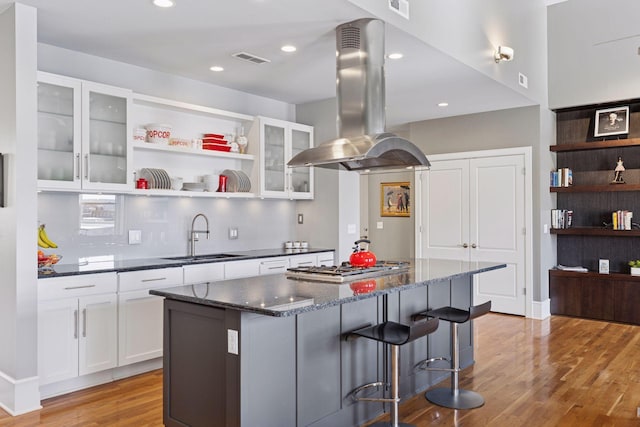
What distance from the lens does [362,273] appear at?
132 inches

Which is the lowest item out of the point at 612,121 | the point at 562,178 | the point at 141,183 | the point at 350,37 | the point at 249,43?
the point at 141,183

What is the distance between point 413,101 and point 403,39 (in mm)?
2081

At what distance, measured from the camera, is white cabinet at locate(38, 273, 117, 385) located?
3.44 m

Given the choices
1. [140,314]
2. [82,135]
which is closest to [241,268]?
[140,314]

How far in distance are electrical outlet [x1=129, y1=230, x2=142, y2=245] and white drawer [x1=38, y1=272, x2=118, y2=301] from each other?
2.74 ft

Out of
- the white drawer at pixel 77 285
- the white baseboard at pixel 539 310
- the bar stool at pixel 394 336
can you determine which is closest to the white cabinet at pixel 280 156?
the white drawer at pixel 77 285

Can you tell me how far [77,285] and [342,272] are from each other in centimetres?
189

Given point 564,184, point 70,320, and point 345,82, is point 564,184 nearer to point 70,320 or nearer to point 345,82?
point 345,82

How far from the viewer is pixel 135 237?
460 cm

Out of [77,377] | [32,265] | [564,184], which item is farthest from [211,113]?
[564,184]

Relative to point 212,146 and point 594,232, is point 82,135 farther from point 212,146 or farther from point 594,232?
point 594,232

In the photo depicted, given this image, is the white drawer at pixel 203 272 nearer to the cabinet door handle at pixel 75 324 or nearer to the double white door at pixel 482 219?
the cabinet door handle at pixel 75 324

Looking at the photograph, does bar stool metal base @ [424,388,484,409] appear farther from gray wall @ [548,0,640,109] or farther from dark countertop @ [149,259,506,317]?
gray wall @ [548,0,640,109]

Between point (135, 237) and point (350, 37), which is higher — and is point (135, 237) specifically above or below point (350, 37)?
below
